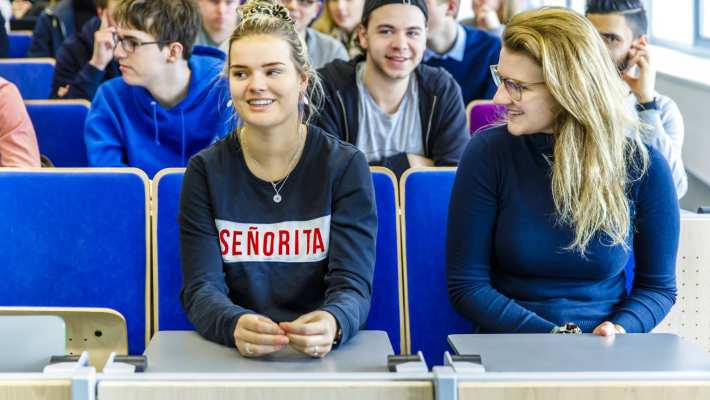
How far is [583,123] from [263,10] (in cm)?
70

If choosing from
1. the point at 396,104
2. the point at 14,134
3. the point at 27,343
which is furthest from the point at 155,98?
the point at 27,343

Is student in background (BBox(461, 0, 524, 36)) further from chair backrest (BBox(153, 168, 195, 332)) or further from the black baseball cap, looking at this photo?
chair backrest (BBox(153, 168, 195, 332))

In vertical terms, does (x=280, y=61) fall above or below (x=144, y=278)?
above

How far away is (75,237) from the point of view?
2.28 m

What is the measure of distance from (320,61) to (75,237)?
217cm

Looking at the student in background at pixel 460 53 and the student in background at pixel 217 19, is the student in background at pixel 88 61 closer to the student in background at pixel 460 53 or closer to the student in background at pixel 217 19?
the student in background at pixel 217 19

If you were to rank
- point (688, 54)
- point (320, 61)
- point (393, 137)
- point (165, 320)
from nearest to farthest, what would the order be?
point (165, 320)
point (393, 137)
point (320, 61)
point (688, 54)

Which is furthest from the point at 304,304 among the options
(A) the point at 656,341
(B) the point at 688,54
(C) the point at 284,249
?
(B) the point at 688,54

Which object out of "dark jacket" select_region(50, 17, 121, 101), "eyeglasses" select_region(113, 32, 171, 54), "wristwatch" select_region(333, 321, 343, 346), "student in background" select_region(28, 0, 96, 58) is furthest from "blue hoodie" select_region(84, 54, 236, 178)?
"student in background" select_region(28, 0, 96, 58)

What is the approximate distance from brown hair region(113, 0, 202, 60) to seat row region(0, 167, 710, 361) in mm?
963

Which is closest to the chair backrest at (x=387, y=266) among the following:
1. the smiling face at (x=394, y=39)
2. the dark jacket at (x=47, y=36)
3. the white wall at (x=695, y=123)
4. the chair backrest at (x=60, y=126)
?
the smiling face at (x=394, y=39)

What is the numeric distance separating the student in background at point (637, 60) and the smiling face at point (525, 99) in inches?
38.4

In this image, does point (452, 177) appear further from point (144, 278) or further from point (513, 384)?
point (513, 384)

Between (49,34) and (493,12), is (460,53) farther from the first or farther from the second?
(49,34)
